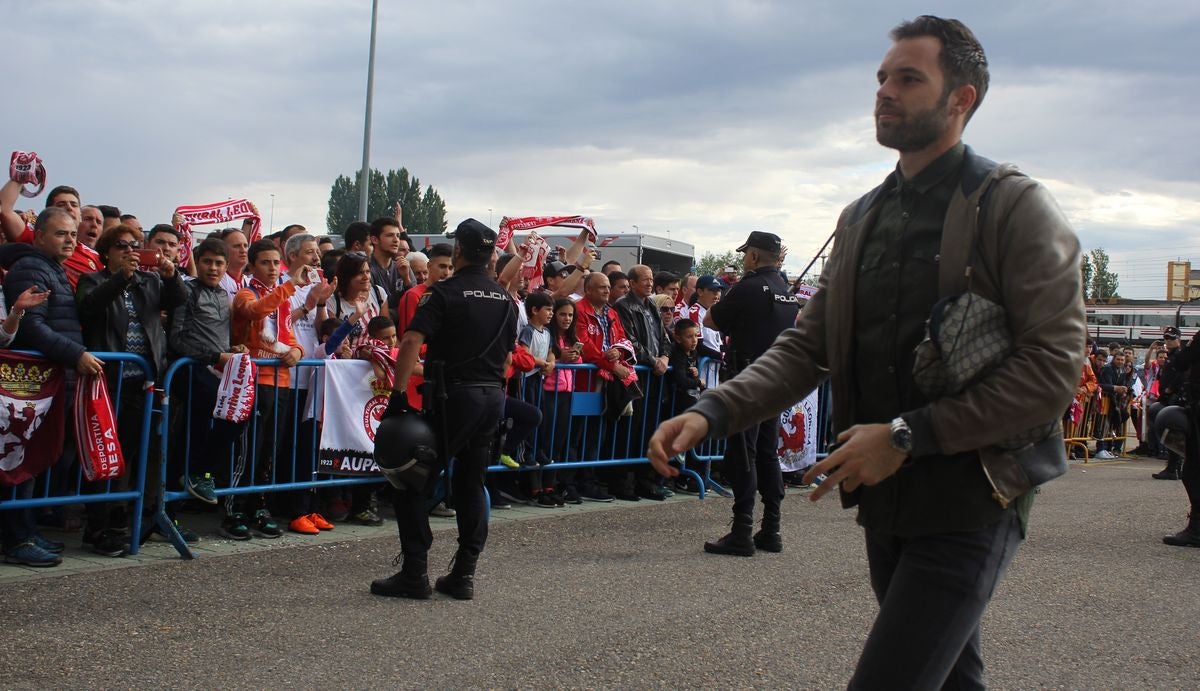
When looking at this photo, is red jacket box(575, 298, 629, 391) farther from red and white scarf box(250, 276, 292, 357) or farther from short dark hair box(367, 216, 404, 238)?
red and white scarf box(250, 276, 292, 357)

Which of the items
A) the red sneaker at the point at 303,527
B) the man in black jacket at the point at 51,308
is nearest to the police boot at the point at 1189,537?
the red sneaker at the point at 303,527

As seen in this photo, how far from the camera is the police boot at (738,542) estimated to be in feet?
24.1

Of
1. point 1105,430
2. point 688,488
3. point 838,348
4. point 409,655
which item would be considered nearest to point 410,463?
point 409,655

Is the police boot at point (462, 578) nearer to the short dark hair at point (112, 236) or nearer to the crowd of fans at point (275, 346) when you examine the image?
the crowd of fans at point (275, 346)

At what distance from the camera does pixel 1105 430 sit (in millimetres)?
19078

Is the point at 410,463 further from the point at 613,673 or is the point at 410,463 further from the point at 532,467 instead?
the point at 532,467

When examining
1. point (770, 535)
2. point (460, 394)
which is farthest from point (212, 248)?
point (770, 535)

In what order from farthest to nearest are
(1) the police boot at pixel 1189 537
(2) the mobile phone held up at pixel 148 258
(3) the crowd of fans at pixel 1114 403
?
(3) the crowd of fans at pixel 1114 403, (1) the police boot at pixel 1189 537, (2) the mobile phone held up at pixel 148 258

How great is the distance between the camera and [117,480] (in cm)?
657

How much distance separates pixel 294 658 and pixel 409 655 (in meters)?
0.48

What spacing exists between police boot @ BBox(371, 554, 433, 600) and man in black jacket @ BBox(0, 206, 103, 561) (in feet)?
6.84

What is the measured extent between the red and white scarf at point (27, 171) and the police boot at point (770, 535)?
5.23 m

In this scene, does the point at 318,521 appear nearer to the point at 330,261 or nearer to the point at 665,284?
the point at 330,261

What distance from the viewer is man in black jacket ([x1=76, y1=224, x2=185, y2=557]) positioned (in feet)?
21.1
